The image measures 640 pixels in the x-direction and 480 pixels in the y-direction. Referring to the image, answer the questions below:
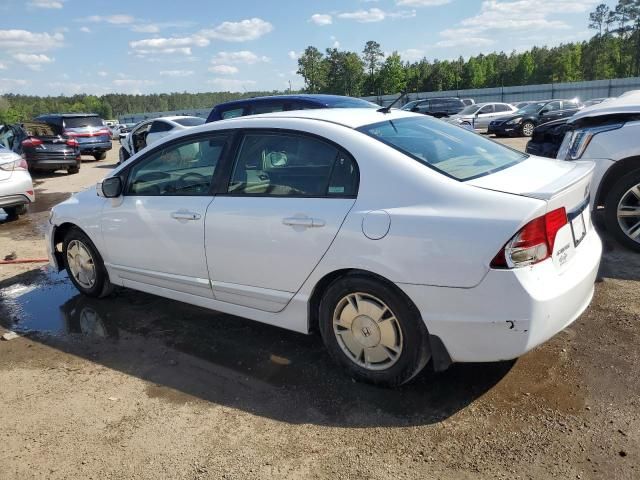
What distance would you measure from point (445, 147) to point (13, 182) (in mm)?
7859

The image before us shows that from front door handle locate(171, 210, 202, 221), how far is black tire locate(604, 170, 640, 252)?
4068 millimetres

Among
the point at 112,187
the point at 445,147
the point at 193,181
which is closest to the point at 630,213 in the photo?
the point at 445,147

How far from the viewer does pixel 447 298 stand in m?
2.79

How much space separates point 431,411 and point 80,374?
7.93 ft

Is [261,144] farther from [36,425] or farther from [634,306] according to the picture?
[634,306]

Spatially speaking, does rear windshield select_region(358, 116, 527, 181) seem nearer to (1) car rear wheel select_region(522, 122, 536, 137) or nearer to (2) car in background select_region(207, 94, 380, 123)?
(2) car in background select_region(207, 94, 380, 123)

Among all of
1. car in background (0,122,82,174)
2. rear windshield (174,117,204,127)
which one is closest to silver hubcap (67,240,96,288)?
rear windshield (174,117,204,127)

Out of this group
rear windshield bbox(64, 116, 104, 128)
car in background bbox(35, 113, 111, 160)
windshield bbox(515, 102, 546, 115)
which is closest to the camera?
car in background bbox(35, 113, 111, 160)

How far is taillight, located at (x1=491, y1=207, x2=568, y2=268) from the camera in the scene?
263cm

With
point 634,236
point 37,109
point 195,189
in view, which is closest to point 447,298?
point 195,189

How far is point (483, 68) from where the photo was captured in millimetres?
90375

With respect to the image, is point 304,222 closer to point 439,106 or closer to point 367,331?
point 367,331

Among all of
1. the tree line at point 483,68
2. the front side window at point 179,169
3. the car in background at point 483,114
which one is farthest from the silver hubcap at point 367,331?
→ the tree line at point 483,68

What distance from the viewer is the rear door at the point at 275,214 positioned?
319cm
